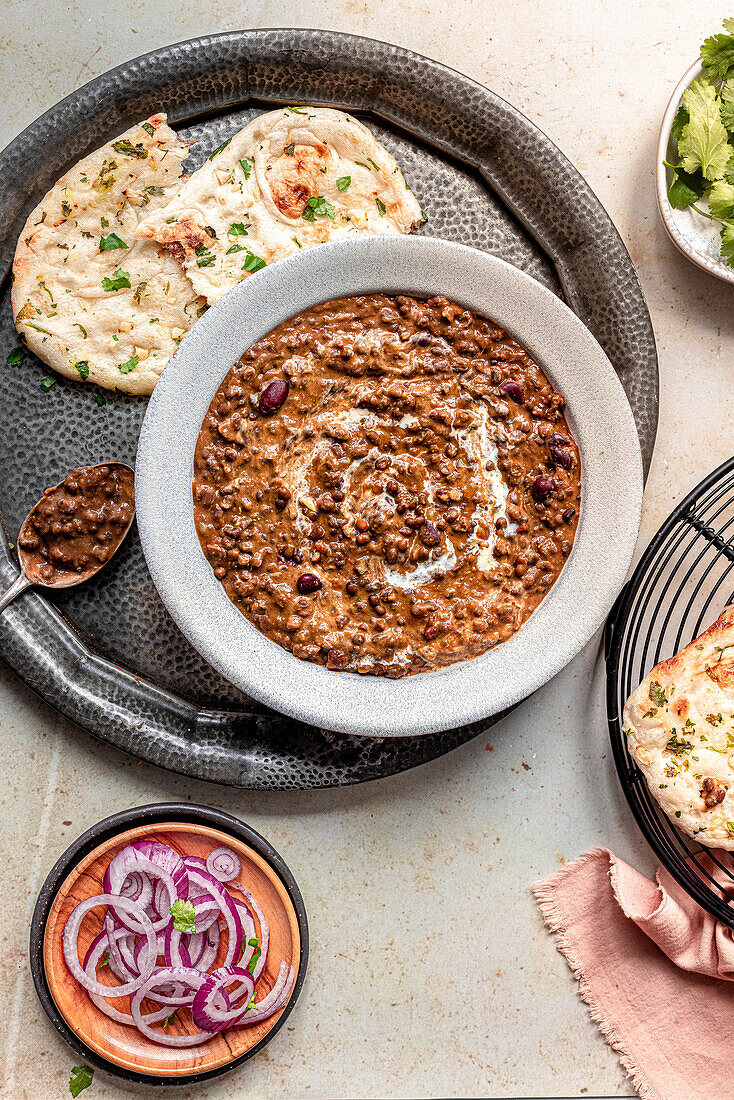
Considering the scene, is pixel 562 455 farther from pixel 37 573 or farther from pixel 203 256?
pixel 37 573

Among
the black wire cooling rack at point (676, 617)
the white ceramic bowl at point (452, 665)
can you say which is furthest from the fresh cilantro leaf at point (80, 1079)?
the black wire cooling rack at point (676, 617)

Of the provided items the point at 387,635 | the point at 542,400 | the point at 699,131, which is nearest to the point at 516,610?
the point at 387,635

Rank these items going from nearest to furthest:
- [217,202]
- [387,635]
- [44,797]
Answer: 1. [387,635]
2. [217,202]
3. [44,797]

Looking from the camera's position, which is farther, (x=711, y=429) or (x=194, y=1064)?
(x=711, y=429)

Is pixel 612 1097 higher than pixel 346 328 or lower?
lower

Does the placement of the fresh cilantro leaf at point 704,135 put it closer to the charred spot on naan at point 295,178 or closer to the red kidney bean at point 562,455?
the red kidney bean at point 562,455

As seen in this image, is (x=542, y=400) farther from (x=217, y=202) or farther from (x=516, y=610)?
(x=217, y=202)
